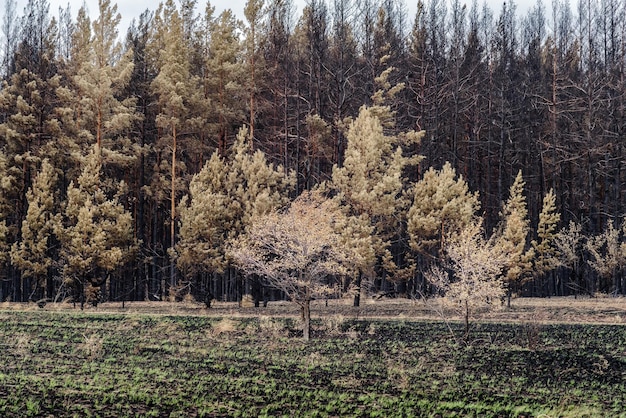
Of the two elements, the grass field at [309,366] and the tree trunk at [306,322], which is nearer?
the grass field at [309,366]

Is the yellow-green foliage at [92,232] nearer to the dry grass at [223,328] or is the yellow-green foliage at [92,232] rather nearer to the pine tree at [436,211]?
the dry grass at [223,328]

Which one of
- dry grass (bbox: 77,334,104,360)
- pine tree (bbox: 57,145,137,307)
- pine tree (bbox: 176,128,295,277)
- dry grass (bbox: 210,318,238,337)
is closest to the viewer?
dry grass (bbox: 77,334,104,360)

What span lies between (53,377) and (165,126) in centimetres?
2894

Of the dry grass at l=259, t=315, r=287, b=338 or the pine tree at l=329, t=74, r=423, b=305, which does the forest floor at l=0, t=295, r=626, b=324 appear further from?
the dry grass at l=259, t=315, r=287, b=338

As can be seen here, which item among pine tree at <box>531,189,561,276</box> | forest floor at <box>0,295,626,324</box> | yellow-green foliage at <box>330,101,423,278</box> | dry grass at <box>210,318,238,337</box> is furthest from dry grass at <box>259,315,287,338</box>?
pine tree at <box>531,189,561,276</box>

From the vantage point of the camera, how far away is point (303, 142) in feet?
164

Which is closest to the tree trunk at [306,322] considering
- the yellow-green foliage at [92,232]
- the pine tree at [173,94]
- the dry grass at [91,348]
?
the dry grass at [91,348]

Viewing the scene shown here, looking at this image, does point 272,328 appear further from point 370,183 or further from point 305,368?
point 370,183

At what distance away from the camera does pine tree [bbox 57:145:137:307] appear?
3784 cm

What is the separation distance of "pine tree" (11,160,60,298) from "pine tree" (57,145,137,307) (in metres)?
1.19

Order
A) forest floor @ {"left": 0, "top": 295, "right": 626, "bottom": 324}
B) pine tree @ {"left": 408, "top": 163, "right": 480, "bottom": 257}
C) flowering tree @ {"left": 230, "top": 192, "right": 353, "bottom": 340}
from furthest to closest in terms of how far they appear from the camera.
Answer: pine tree @ {"left": 408, "top": 163, "right": 480, "bottom": 257}
forest floor @ {"left": 0, "top": 295, "right": 626, "bottom": 324}
flowering tree @ {"left": 230, "top": 192, "right": 353, "bottom": 340}

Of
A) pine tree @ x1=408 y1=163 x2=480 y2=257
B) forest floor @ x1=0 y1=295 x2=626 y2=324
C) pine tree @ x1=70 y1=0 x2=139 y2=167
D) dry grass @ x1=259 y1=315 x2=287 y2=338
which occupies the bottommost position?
dry grass @ x1=259 y1=315 x2=287 y2=338

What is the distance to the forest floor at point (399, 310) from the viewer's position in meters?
32.3

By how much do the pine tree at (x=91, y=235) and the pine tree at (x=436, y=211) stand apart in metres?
16.5
